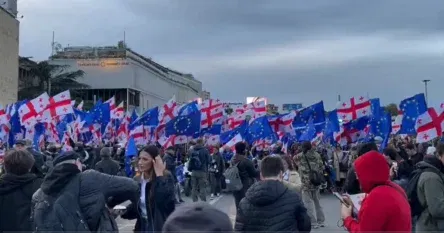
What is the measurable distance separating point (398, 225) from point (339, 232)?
801 cm

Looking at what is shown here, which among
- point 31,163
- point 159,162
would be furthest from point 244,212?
point 31,163

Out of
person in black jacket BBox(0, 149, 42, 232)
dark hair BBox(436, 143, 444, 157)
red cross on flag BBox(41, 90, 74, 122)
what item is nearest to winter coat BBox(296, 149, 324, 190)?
dark hair BBox(436, 143, 444, 157)

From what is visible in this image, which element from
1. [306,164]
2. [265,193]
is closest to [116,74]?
[306,164]

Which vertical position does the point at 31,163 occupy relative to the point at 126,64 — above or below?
below

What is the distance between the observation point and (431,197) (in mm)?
5672

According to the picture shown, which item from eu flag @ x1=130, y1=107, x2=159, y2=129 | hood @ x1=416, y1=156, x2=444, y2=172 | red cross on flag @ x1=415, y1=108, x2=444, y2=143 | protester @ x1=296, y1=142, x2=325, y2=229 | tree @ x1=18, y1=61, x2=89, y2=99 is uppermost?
tree @ x1=18, y1=61, x2=89, y2=99

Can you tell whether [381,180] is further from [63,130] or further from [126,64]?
[126,64]

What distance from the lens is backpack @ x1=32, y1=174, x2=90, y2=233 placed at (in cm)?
469

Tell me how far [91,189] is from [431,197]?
296cm

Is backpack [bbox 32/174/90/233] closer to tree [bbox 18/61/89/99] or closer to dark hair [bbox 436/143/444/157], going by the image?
dark hair [bbox 436/143/444/157]

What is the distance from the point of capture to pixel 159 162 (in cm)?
565

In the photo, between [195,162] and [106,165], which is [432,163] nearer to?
[106,165]

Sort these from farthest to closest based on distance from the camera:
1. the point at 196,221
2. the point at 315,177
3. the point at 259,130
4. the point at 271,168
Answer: the point at 259,130
the point at 315,177
the point at 271,168
the point at 196,221

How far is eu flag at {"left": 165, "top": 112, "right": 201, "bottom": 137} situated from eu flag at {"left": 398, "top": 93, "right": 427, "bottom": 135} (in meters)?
7.34
